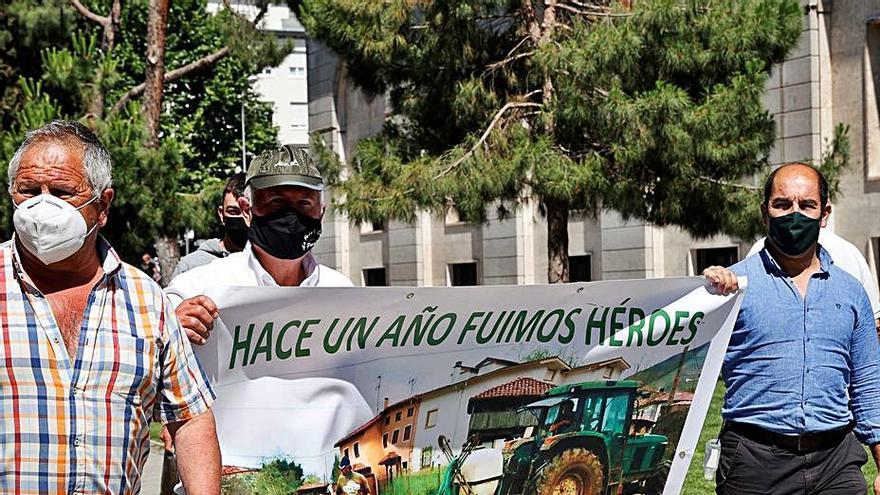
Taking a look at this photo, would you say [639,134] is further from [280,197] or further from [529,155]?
[280,197]

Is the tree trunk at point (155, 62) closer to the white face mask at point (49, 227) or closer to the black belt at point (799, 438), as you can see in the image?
the black belt at point (799, 438)

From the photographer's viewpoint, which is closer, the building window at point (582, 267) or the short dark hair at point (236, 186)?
the short dark hair at point (236, 186)

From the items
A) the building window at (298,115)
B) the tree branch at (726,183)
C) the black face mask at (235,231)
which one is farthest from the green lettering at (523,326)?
the building window at (298,115)

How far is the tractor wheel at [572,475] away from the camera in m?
4.22

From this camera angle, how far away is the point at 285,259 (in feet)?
12.3

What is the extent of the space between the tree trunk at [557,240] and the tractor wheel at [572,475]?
10.7m

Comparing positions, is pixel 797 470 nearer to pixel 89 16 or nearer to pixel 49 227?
pixel 49 227

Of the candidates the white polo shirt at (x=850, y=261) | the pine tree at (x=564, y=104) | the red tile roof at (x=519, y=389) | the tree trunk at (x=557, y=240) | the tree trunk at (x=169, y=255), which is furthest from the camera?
the tree trunk at (x=169, y=255)

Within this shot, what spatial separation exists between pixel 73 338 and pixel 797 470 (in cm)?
273

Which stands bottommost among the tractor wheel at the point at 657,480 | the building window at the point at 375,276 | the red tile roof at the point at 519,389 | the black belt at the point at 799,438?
the building window at the point at 375,276

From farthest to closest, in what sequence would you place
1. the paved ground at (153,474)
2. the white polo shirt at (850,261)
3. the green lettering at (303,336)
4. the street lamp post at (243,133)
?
1. the street lamp post at (243,133)
2. the paved ground at (153,474)
3. the white polo shirt at (850,261)
4. the green lettering at (303,336)

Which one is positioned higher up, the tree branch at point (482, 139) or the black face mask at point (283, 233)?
the tree branch at point (482, 139)

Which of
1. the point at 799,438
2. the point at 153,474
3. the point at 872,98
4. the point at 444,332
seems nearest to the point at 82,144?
the point at 444,332

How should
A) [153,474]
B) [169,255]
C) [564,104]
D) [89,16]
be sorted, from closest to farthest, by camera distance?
[153,474] < [564,104] < [169,255] < [89,16]
